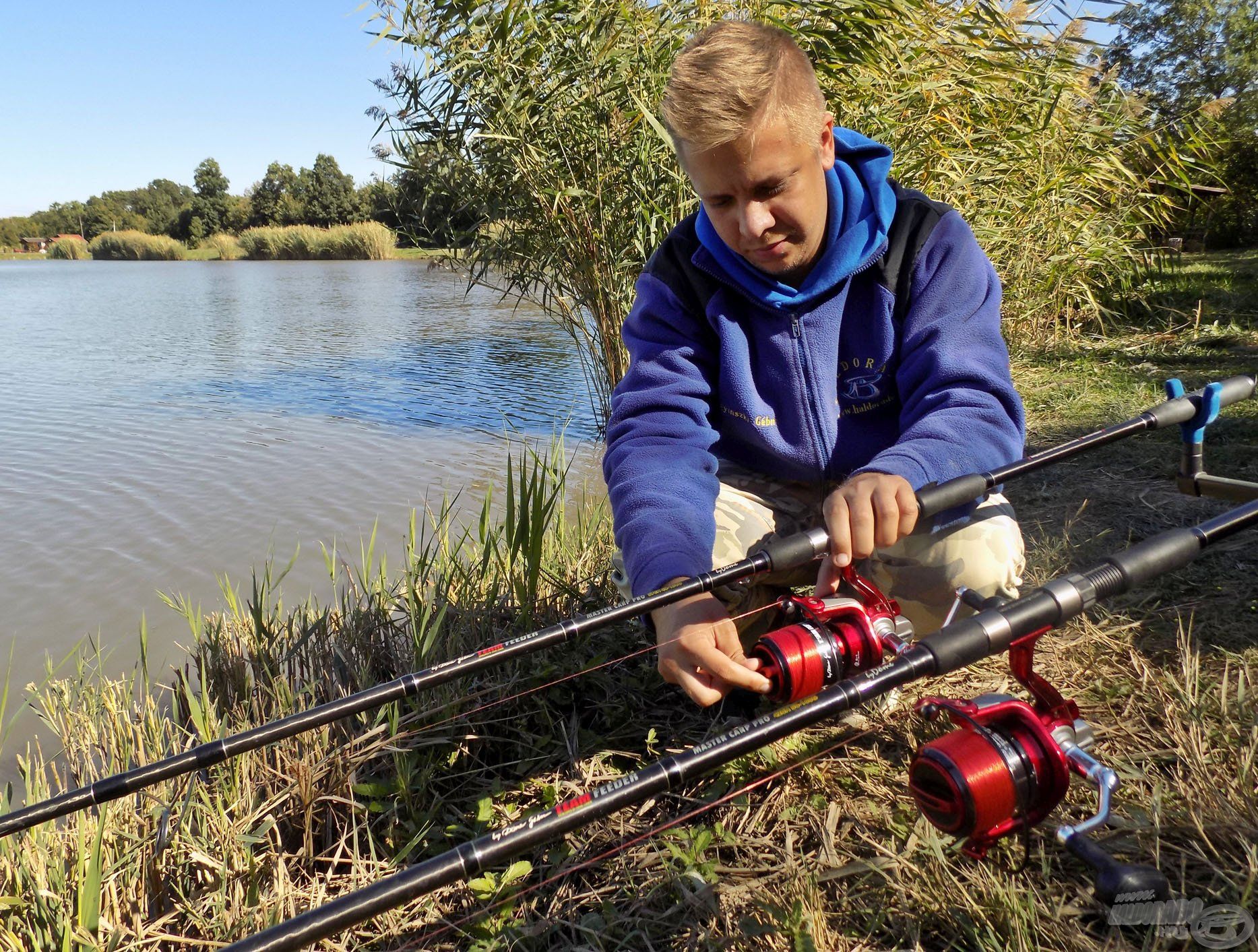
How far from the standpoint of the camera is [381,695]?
1.36 m

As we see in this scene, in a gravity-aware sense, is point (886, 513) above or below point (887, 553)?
above

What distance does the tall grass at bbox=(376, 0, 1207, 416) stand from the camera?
402 centimetres

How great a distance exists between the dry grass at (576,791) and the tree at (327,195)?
46.0 metres

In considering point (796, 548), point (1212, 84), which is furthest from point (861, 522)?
point (1212, 84)

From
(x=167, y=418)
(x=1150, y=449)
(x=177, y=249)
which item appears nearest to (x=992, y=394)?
(x=1150, y=449)

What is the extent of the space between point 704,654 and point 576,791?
0.66 meters

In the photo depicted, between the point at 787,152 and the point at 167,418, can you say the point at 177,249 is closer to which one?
the point at 167,418

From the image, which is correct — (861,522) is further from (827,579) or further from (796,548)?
(827,579)

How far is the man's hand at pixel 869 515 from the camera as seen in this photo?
1.58 metres

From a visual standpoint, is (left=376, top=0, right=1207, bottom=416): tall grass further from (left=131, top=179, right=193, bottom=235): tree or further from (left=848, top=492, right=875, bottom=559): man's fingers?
(left=131, top=179, right=193, bottom=235): tree

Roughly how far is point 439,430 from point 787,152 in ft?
17.1

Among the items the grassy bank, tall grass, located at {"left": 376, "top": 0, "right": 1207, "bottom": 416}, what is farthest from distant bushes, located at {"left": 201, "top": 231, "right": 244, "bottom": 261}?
the grassy bank

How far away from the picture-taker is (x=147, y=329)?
41.6 feet

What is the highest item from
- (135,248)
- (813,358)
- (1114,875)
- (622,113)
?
(135,248)
